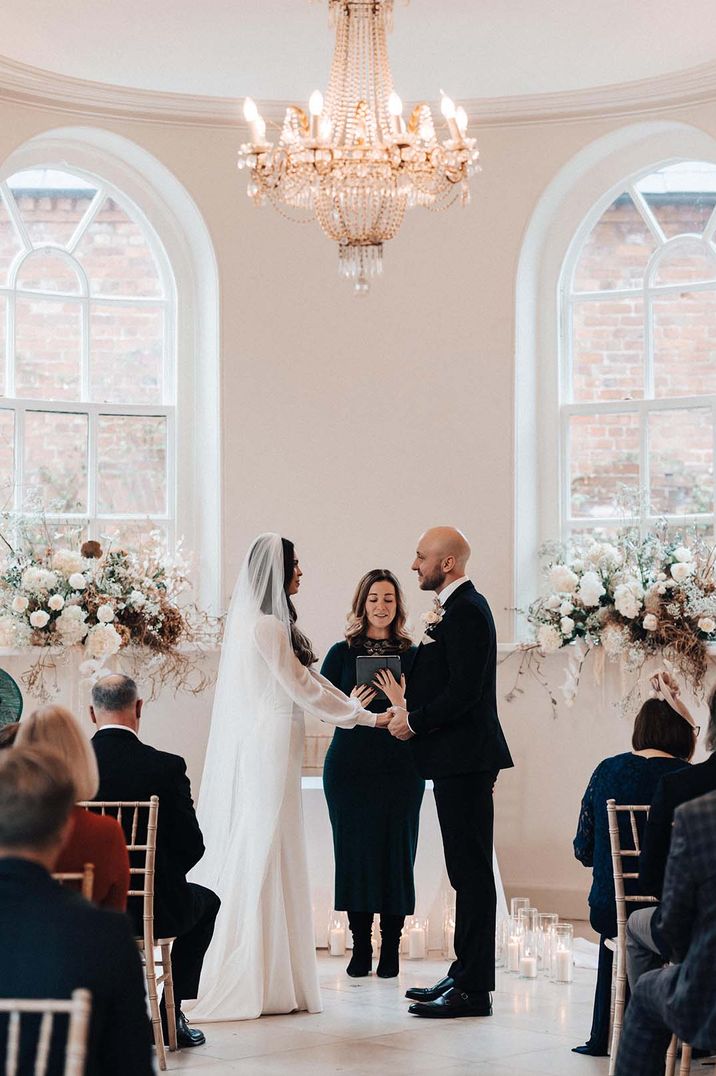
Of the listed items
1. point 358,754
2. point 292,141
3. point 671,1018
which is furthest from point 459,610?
point 671,1018

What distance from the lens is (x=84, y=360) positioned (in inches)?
318

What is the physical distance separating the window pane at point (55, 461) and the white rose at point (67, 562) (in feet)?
2.47

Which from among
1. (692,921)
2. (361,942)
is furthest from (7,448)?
(692,921)

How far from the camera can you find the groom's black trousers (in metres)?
5.38


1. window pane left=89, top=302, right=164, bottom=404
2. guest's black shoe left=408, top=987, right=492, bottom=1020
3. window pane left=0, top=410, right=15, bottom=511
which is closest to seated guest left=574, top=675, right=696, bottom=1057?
guest's black shoe left=408, top=987, right=492, bottom=1020

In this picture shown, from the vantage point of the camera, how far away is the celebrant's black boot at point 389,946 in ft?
20.1

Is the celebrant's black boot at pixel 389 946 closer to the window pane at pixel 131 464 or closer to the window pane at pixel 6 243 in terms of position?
the window pane at pixel 131 464

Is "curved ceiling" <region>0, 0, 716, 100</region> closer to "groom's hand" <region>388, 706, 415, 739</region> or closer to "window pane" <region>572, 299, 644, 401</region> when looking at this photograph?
"window pane" <region>572, 299, 644, 401</region>

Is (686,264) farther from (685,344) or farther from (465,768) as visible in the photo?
(465,768)

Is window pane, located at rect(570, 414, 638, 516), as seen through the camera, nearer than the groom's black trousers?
No

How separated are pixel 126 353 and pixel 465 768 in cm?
385

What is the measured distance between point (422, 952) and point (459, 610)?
1992 millimetres

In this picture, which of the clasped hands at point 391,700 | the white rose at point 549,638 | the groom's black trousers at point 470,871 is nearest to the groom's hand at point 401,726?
the clasped hands at point 391,700

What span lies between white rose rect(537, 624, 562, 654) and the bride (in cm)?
190
